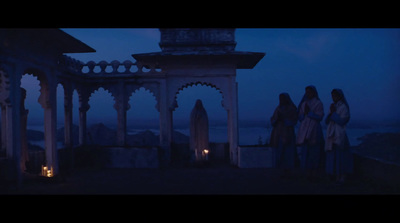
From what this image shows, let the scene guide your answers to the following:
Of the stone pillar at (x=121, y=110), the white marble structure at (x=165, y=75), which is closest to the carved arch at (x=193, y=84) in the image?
the white marble structure at (x=165, y=75)

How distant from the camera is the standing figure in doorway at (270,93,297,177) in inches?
328

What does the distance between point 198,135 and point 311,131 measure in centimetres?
430

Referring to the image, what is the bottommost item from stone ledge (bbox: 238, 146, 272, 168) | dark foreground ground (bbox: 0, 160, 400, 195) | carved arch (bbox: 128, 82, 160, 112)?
dark foreground ground (bbox: 0, 160, 400, 195)

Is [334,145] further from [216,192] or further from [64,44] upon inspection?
[64,44]

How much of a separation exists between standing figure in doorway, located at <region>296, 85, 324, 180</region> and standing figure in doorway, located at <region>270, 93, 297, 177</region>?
260 mm

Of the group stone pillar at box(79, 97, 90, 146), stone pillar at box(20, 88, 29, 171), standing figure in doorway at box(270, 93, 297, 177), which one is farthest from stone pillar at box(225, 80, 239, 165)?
stone pillar at box(20, 88, 29, 171)

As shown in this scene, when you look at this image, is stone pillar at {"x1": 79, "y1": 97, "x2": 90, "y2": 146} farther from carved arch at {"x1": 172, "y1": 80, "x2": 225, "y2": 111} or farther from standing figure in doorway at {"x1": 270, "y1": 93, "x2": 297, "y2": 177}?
standing figure in doorway at {"x1": 270, "y1": 93, "x2": 297, "y2": 177}

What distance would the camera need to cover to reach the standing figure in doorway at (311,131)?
7.86 m

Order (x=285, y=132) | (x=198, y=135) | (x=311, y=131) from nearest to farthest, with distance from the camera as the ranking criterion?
(x=311, y=131)
(x=285, y=132)
(x=198, y=135)

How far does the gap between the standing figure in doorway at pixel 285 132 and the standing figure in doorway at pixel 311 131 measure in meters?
0.26

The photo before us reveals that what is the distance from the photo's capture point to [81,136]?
11914mm

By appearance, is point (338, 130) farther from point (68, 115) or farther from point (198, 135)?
point (68, 115)

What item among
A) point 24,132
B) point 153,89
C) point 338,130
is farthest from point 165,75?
point 338,130

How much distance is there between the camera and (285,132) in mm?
8398
